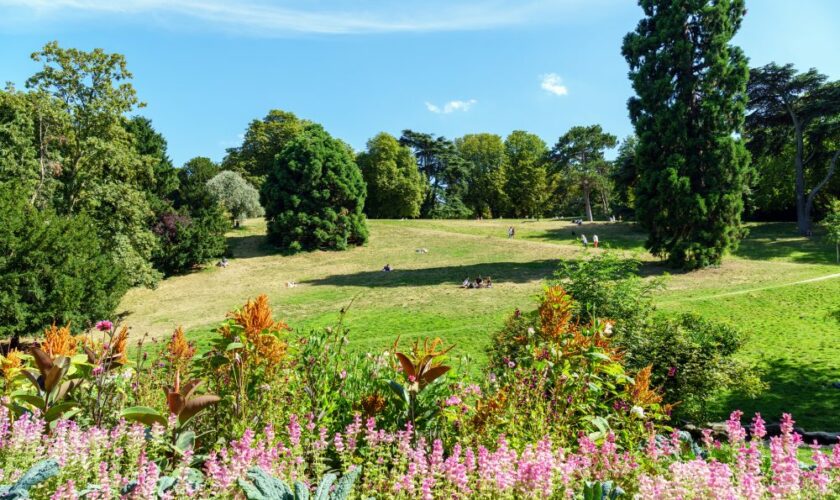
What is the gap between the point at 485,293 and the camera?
2083 centimetres

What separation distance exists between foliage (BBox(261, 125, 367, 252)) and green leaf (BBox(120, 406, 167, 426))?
104 feet

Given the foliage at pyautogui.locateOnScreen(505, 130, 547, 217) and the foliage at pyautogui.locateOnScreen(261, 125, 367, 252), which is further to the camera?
the foliage at pyautogui.locateOnScreen(505, 130, 547, 217)

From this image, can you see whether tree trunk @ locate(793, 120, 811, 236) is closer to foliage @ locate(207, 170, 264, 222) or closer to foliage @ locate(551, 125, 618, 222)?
foliage @ locate(551, 125, 618, 222)

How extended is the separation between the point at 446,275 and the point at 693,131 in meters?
14.5

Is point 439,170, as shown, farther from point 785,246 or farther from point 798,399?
point 798,399

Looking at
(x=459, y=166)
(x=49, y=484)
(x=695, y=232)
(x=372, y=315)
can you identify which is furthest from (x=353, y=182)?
(x=49, y=484)

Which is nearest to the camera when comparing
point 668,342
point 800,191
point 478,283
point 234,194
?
point 668,342

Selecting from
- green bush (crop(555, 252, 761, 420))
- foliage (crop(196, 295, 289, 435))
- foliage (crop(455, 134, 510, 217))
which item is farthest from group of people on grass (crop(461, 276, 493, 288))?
foliage (crop(455, 134, 510, 217))

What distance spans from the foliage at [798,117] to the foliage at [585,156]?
12.2m

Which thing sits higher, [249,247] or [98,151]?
[98,151]

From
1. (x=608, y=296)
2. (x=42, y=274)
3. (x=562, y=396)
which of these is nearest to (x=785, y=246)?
(x=608, y=296)

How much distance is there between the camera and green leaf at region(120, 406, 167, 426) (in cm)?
289

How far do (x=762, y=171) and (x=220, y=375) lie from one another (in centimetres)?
5239

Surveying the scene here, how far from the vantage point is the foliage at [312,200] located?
113 ft
